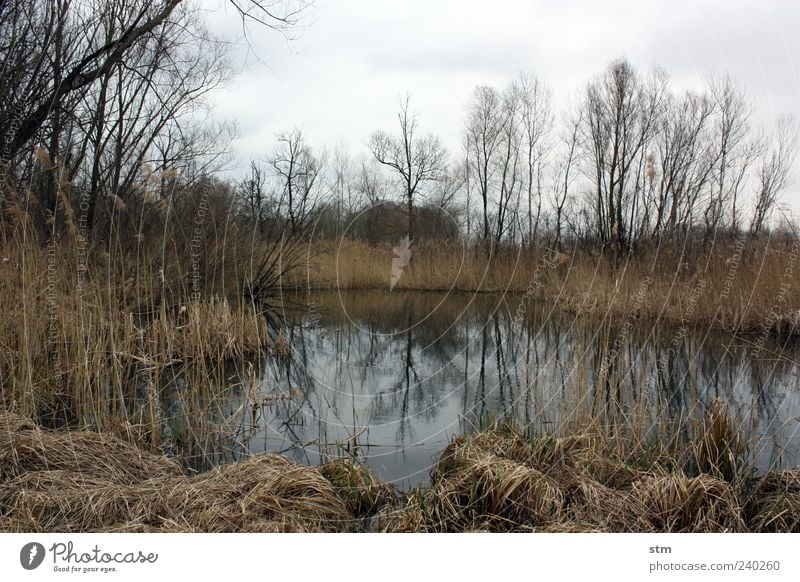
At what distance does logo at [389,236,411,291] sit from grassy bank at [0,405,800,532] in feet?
7.17

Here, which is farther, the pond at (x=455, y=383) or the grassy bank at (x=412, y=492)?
the pond at (x=455, y=383)

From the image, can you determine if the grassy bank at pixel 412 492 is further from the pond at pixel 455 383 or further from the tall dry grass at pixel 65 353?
the tall dry grass at pixel 65 353

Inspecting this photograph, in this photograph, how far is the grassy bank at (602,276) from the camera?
5.01 meters

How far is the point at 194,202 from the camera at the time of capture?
546 cm

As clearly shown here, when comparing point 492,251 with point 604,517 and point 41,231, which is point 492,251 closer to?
point 604,517

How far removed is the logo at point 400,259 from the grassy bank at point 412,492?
2186mm
